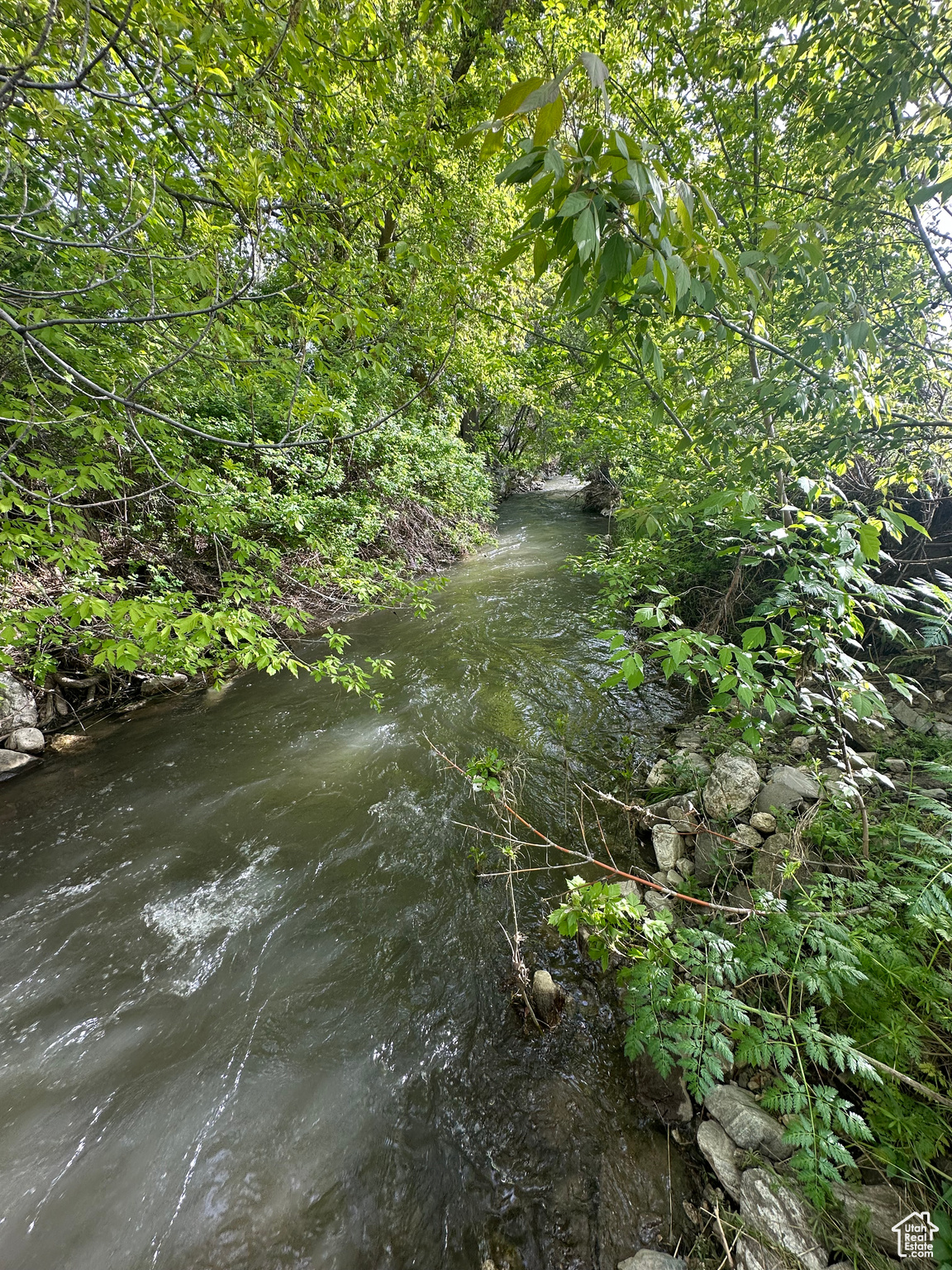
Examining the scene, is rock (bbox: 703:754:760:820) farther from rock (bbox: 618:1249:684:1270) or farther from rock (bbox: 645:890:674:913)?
rock (bbox: 618:1249:684:1270)

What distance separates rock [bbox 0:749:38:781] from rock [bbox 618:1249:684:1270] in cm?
578

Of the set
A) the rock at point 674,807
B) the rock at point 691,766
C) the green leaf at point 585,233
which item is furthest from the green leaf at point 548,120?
the rock at point 691,766

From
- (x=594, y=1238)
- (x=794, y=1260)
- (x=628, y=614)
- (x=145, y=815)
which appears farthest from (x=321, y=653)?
(x=794, y=1260)

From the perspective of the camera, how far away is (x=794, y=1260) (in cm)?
152

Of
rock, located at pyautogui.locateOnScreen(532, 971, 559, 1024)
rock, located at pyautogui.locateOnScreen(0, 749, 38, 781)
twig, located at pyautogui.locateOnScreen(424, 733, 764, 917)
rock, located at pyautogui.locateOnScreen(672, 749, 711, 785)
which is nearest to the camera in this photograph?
twig, located at pyautogui.locateOnScreen(424, 733, 764, 917)

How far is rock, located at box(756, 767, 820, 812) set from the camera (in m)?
2.96

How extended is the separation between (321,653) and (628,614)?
4.73 meters

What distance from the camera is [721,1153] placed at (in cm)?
185

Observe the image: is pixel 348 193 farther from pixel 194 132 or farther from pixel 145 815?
pixel 145 815

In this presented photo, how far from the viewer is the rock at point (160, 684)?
5.39 metres

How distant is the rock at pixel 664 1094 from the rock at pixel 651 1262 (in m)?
0.42

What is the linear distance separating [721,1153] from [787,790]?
198cm

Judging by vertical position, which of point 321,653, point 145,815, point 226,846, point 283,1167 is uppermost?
point 321,653

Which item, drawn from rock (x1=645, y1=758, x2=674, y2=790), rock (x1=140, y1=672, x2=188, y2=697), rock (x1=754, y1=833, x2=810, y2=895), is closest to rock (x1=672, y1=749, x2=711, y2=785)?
rock (x1=645, y1=758, x2=674, y2=790)
